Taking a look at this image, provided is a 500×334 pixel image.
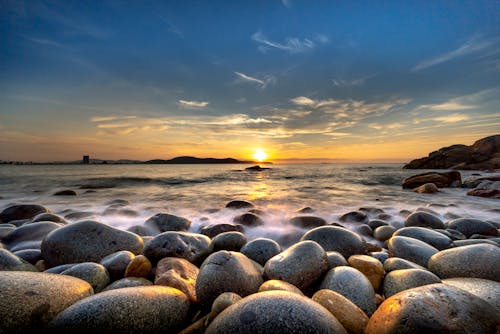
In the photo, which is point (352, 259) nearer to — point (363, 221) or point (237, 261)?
point (237, 261)

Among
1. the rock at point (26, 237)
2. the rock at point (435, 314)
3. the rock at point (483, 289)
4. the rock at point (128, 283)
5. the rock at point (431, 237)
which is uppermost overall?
the rock at point (435, 314)

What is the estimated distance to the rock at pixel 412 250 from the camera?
3.24 m

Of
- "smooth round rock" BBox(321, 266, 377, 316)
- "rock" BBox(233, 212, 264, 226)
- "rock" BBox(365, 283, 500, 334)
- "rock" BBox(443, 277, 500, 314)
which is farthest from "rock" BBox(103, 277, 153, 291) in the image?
"rock" BBox(233, 212, 264, 226)

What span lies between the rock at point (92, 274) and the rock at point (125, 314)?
3.02ft

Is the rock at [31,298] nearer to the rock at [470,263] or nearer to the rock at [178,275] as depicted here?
the rock at [178,275]

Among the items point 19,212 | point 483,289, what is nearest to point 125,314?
point 483,289

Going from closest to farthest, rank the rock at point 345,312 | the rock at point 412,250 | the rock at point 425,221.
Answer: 1. the rock at point 345,312
2. the rock at point 412,250
3. the rock at point 425,221

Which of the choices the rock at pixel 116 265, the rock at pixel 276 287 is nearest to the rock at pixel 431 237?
the rock at pixel 276 287

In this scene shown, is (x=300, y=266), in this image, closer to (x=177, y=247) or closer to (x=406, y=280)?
(x=406, y=280)

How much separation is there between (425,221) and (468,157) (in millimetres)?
48399

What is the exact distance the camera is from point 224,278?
2314 millimetres

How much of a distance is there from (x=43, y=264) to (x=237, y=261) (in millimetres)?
2962

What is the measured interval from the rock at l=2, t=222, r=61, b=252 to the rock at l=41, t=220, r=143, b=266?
4.10 feet

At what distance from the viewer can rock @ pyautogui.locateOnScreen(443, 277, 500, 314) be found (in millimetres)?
1939
